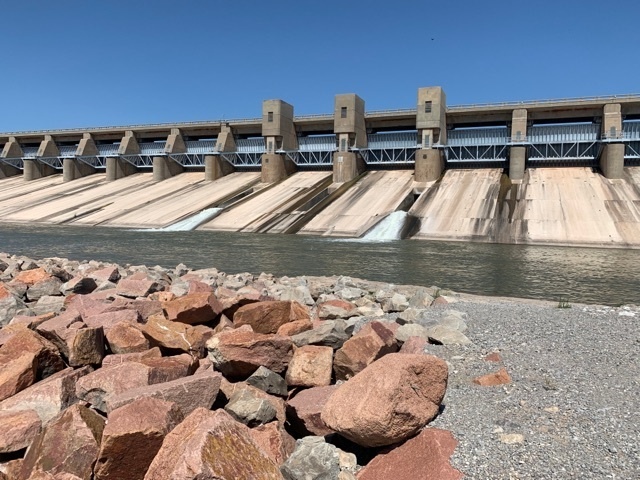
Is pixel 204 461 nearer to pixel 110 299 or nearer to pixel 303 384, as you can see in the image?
pixel 303 384

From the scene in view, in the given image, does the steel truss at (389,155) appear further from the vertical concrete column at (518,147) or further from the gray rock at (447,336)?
the gray rock at (447,336)

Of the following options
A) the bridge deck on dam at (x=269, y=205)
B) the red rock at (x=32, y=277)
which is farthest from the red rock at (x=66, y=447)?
the bridge deck on dam at (x=269, y=205)

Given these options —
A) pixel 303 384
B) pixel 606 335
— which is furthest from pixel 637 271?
pixel 303 384

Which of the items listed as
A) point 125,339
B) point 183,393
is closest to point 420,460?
point 183,393

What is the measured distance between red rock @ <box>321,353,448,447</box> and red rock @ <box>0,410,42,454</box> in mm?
2463

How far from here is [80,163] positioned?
56875 millimetres

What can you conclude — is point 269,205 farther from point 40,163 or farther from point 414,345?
point 40,163

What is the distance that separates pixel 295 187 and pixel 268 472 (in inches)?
1525

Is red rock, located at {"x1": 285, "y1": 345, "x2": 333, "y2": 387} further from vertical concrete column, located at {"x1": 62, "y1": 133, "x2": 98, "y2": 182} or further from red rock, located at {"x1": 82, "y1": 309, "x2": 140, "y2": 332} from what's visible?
vertical concrete column, located at {"x1": 62, "y1": 133, "x2": 98, "y2": 182}

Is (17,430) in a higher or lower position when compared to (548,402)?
lower

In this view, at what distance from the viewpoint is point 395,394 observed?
3879mm

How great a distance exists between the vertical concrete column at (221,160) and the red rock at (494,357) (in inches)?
1756

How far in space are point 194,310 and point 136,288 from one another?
3047 mm

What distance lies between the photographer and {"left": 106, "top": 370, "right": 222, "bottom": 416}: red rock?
413 centimetres
